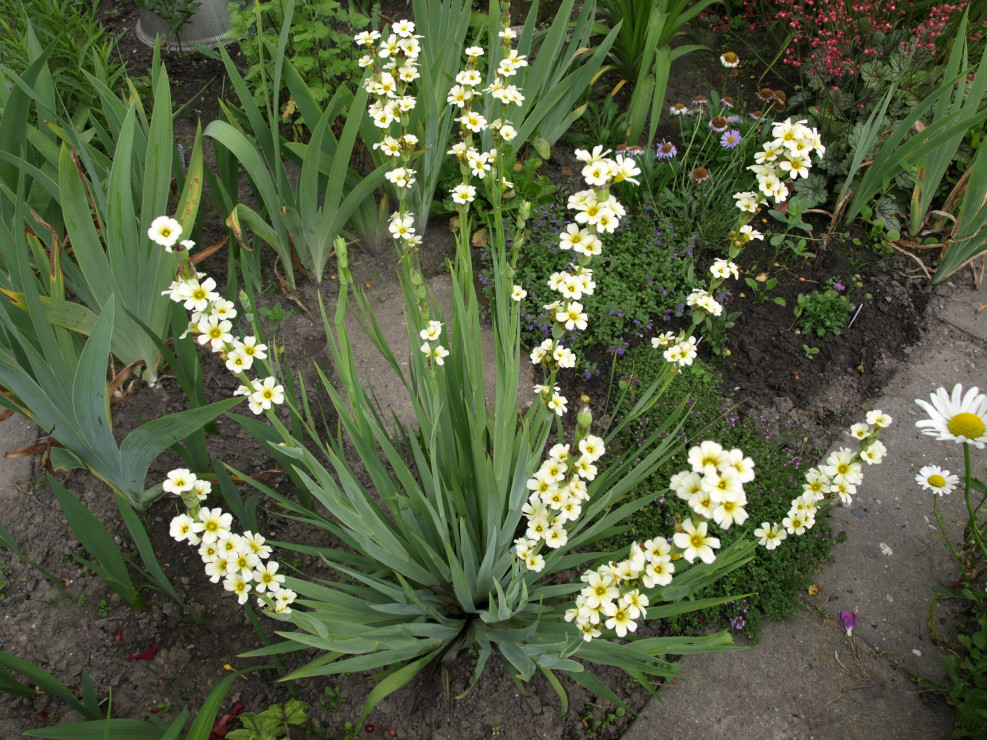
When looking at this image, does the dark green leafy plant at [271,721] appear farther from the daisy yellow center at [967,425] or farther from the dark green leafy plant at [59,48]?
the dark green leafy plant at [59,48]

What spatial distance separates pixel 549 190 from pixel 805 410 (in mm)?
1287

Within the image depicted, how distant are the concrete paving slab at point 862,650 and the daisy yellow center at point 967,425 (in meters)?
0.64

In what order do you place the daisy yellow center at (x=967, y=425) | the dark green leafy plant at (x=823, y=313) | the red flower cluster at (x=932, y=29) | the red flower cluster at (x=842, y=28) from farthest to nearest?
the red flower cluster at (x=842, y=28) < the red flower cluster at (x=932, y=29) < the dark green leafy plant at (x=823, y=313) < the daisy yellow center at (x=967, y=425)

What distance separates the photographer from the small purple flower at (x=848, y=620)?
189 cm

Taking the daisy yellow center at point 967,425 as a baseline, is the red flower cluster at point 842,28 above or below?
above

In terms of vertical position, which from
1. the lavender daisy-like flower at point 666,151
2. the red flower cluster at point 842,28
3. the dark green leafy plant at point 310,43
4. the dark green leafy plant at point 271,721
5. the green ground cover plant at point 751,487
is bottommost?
the green ground cover plant at point 751,487

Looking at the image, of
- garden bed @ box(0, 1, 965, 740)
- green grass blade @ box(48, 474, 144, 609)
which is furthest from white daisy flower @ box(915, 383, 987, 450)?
green grass blade @ box(48, 474, 144, 609)

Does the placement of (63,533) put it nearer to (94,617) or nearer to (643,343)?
(94,617)

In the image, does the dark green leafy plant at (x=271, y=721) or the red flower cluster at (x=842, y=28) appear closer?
the dark green leafy plant at (x=271, y=721)

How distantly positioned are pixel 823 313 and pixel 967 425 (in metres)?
1.06

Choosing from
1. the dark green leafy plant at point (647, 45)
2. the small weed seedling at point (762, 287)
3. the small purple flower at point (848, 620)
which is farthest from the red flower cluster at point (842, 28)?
the small purple flower at point (848, 620)

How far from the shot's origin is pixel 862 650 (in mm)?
1867

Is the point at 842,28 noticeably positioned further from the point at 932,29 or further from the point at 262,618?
the point at 262,618

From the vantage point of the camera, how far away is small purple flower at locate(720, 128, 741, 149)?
8.84 feet
